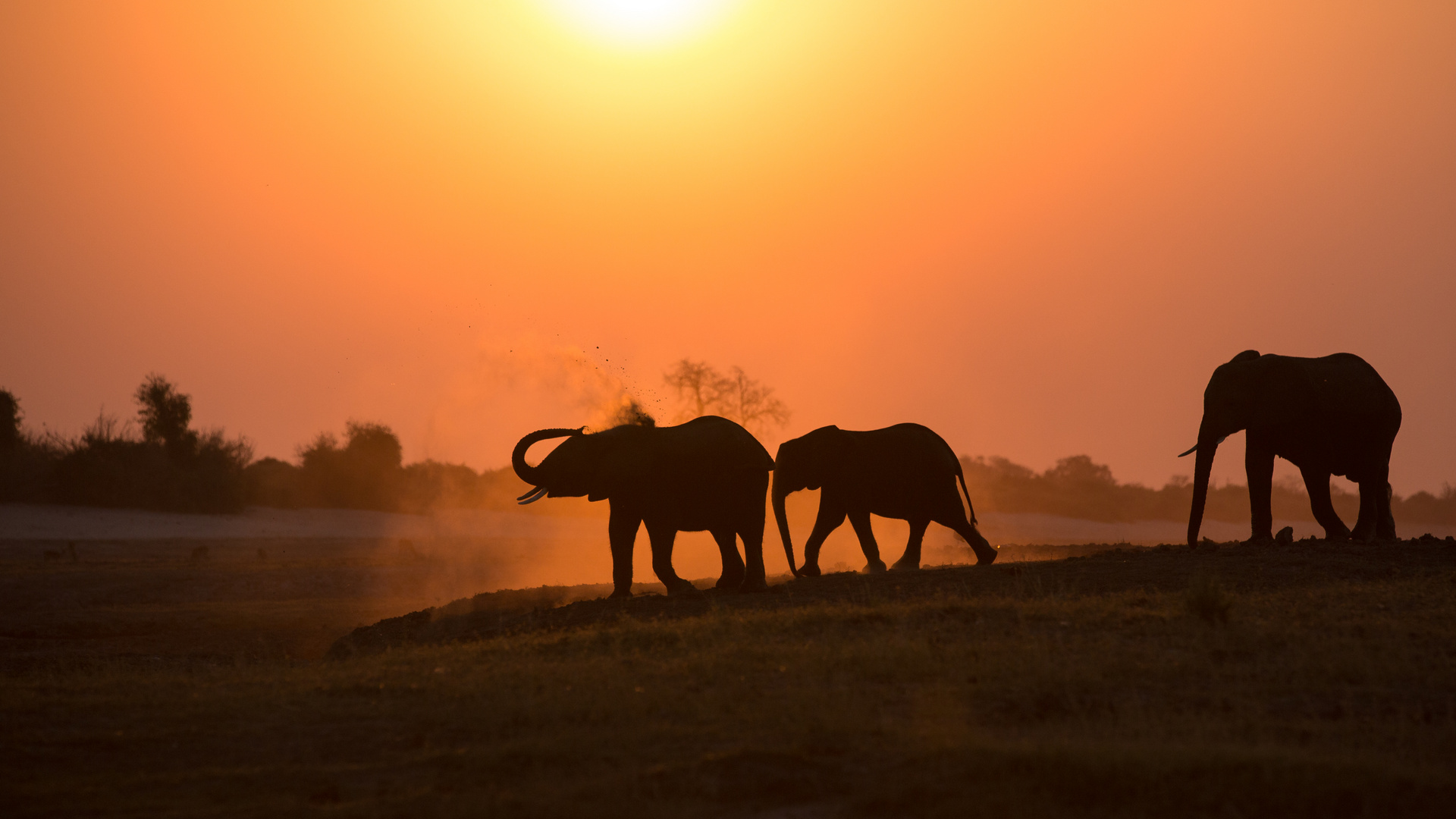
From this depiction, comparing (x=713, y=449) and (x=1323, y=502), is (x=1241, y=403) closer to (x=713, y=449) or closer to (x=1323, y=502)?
(x=1323, y=502)

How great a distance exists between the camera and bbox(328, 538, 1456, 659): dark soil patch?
589 inches

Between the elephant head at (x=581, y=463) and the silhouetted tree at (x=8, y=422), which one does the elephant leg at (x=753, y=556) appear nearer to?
the elephant head at (x=581, y=463)

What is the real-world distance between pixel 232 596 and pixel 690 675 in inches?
820

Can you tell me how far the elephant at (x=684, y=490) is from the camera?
17.4m

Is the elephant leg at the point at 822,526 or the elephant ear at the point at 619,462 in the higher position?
the elephant ear at the point at 619,462

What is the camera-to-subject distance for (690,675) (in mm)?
10273

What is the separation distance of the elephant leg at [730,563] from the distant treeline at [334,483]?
38.3 meters

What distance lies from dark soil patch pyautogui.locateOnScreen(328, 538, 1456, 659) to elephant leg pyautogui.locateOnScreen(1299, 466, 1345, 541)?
1626 mm

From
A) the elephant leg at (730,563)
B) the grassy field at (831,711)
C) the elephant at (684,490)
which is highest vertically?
the elephant at (684,490)

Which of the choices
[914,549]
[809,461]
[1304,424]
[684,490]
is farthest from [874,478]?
[1304,424]

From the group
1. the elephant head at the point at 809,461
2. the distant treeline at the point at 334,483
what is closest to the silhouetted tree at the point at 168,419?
the distant treeline at the point at 334,483

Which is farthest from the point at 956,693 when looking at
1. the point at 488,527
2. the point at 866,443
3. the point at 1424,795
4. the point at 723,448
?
the point at 488,527

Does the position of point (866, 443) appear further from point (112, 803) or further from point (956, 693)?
point (112, 803)

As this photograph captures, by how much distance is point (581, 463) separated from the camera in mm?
18250
